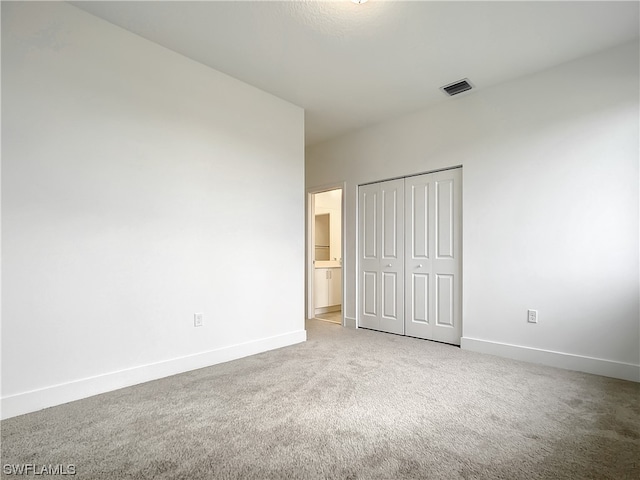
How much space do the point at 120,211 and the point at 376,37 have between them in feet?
8.03

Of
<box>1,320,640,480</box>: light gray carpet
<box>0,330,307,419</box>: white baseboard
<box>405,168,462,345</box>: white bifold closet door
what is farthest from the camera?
<box>405,168,462,345</box>: white bifold closet door

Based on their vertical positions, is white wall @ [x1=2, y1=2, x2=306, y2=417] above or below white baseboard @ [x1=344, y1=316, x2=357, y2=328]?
above

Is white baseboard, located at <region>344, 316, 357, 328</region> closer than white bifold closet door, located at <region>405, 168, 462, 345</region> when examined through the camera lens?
No

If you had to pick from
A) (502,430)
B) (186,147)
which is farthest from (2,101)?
(502,430)

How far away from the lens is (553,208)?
3086 millimetres

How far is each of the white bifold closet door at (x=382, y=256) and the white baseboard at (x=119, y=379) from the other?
156cm

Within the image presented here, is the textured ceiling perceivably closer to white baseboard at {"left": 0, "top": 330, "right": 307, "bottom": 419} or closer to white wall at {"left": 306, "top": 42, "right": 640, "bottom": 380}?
white wall at {"left": 306, "top": 42, "right": 640, "bottom": 380}

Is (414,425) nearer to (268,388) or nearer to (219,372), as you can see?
(268,388)

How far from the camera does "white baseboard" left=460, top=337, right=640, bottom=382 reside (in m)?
2.71

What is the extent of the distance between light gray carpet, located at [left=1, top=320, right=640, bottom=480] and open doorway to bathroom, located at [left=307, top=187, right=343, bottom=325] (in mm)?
2455

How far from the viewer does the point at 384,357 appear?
3.31 metres

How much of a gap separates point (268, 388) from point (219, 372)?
1.94 ft

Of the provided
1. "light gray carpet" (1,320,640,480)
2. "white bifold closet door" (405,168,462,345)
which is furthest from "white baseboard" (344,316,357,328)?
"light gray carpet" (1,320,640,480)

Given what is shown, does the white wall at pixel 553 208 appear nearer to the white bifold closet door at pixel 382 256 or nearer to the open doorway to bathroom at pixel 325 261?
the white bifold closet door at pixel 382 256
